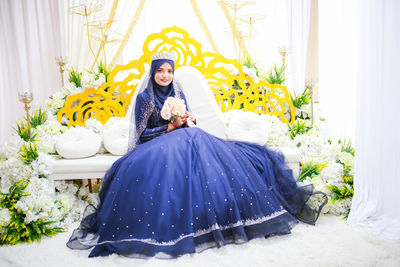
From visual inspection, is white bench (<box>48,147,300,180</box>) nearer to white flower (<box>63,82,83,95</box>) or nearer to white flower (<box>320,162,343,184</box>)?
white flower (<box>320,162,343,184</box>)

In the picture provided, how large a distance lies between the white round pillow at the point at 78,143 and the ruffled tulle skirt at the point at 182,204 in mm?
635

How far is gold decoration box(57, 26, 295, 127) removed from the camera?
3.28 m

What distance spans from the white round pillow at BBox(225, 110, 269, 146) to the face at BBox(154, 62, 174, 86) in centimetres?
76

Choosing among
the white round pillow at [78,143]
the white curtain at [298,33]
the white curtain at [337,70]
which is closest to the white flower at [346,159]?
the white curtain at [337,70]

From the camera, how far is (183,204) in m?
1.95

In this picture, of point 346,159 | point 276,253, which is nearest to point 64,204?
point 276,253

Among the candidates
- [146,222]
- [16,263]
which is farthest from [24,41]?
[146,222]

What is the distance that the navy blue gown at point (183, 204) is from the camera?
74.3 inches

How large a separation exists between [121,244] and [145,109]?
1.15 meters

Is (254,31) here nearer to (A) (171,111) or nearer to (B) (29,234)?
(A) (171,111)

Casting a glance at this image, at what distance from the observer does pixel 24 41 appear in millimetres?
4117

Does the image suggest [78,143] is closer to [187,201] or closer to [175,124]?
[175,124]

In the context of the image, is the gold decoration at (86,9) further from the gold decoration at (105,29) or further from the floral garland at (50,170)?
the floral garland at (50,170)

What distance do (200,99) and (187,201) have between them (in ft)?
4.65
